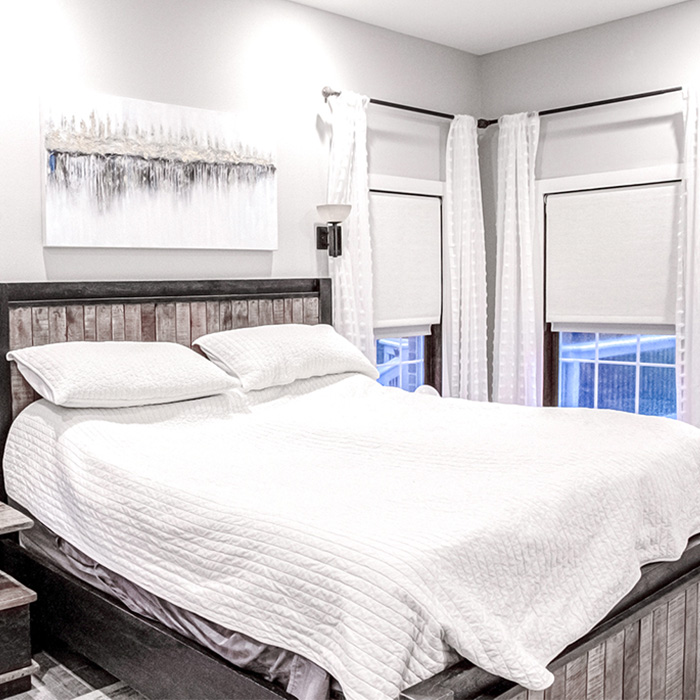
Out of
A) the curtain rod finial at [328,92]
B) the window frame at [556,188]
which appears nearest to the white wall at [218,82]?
the curtain rod finial at [328,92]

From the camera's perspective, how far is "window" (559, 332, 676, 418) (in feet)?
14.6

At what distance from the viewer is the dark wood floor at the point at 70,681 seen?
8.17 ft

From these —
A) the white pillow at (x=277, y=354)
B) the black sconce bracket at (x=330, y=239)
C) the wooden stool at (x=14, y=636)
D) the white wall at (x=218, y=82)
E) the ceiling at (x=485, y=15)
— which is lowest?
the wooden stool at (x=14, y=636)

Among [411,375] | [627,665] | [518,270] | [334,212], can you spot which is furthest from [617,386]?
[627,665]

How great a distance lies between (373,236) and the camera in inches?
175

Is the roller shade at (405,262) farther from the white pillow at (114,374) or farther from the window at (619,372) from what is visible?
the white pillow at (114,374)

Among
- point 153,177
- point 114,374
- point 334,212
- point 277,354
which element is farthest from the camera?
point 334,212

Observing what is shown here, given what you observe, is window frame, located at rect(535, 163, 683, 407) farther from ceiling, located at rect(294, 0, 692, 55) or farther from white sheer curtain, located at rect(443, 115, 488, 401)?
ceiling, located at rect(294, 0, 692, 55)

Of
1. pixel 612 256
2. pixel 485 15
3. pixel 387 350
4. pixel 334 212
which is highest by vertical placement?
pixel 485 15

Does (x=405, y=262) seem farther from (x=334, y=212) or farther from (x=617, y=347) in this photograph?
(x=617, y=347)

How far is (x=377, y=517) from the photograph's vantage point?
1.86 metres

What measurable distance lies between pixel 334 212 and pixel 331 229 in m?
0.14

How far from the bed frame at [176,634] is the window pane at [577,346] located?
7.05ft

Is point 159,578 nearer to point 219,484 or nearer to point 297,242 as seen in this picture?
point 219,484
